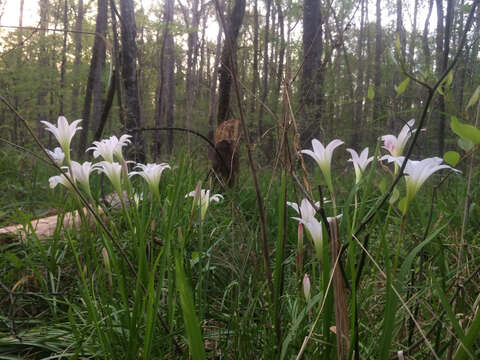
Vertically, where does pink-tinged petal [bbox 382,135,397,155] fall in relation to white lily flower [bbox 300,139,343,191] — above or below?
above

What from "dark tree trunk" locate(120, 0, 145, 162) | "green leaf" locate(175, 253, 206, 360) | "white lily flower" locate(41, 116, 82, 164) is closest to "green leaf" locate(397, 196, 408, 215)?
"green leaf" locate(175, 253, 206, 360)

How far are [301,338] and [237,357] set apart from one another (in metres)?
0.20

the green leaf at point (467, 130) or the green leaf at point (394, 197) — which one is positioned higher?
the green leaf at point (467, 130)

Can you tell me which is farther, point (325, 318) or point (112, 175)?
point (112, 175)

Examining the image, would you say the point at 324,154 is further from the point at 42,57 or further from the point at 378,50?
the point at 378,50

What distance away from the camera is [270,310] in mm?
1063

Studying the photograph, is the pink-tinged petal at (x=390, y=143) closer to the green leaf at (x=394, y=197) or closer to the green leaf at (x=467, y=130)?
the green leaf at (x=394, y=197)

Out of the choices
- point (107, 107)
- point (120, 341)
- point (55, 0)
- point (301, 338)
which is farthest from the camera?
point (55, 0)

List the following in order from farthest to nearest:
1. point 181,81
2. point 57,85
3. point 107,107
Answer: point 181,81, point 57,85, point 107,107

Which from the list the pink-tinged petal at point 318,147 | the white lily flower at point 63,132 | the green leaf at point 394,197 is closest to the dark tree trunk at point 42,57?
the white lily flower at point 63,132

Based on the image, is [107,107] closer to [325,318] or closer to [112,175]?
[112,175]

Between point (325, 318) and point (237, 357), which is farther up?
point (325, 318)

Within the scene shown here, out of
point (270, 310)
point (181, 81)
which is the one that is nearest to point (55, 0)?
point (181, 81)

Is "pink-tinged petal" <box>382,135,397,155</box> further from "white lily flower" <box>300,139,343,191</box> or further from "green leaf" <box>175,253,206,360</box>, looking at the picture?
"green leaf" <box>175,253,206,360</box>
